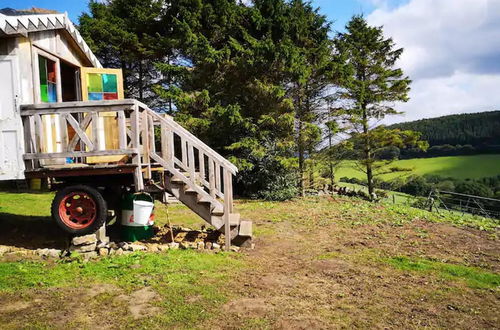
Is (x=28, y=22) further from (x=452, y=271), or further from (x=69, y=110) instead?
(x=452, y=271)

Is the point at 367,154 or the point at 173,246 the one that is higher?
the point at 367,154

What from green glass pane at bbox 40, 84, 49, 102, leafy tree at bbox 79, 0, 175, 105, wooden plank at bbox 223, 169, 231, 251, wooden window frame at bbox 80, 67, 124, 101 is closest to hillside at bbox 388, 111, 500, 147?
leafy tree at bbox 79, 0, 175, 105

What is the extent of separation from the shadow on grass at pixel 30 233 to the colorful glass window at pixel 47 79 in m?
2.86

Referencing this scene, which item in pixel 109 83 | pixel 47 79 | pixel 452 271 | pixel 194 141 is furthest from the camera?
pixel 109 83

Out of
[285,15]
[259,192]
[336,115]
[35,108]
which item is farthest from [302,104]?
[35,108]

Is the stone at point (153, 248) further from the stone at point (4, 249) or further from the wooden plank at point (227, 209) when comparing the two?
the stone at point (4, 249)

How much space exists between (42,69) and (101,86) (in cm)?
144

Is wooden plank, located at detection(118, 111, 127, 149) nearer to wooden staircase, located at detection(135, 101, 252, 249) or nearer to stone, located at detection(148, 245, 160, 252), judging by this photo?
wooden staircase, located at detection(135, 101, 252, 249)

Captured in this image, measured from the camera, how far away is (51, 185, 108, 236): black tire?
243 inches

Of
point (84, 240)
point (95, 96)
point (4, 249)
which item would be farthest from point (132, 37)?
point (84, 240)

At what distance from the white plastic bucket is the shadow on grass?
1.12 metres

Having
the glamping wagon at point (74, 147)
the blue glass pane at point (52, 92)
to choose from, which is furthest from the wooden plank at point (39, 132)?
the blue glass pane at point (52, 92)

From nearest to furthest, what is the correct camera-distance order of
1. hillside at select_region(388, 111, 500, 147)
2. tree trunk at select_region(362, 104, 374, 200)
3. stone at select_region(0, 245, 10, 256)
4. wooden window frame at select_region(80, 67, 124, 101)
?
stone at select_region(0, 245, 10, 256) < wooden window frame at select_region(80, 67, 124, 101) < tree trunk at select_region(362, 104, 374, 200) < hillside at select_region(388, 111, 500, 147)

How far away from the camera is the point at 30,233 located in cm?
718
